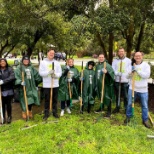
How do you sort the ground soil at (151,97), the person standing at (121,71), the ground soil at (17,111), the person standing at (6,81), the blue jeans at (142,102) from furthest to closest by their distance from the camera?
the ground soil at (151,97), the ground soil at (17,111), the person standing at (121,71), the person standing at (6,81), the blue jeans at (142,102)

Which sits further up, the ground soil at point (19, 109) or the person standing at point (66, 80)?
the person standing at point (66, 80)

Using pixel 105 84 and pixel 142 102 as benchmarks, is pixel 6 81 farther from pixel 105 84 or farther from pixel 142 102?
pixel 142 102

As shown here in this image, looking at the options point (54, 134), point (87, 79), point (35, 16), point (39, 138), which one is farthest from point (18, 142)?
point (35, 16)

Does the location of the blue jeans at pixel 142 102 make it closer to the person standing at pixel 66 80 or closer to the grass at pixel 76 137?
the grass at pixel 76 137

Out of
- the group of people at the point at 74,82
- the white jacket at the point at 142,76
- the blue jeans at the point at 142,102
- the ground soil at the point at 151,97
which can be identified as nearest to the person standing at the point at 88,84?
the group of people at the point at 74,82

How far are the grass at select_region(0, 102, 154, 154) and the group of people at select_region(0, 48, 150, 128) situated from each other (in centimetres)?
39

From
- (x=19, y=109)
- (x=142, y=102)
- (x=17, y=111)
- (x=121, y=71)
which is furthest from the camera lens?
(x=19, y=109)

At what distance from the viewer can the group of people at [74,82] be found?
207 inches

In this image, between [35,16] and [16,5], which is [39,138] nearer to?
[16,5]

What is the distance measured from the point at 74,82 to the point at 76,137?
1928mm

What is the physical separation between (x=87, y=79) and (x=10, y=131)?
2.27 metres

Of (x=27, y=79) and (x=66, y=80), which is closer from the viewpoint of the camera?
(x=27, y=79)

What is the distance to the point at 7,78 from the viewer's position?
17.7 feet

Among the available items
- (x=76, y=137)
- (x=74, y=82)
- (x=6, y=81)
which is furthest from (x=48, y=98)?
(x=76, y=137)
